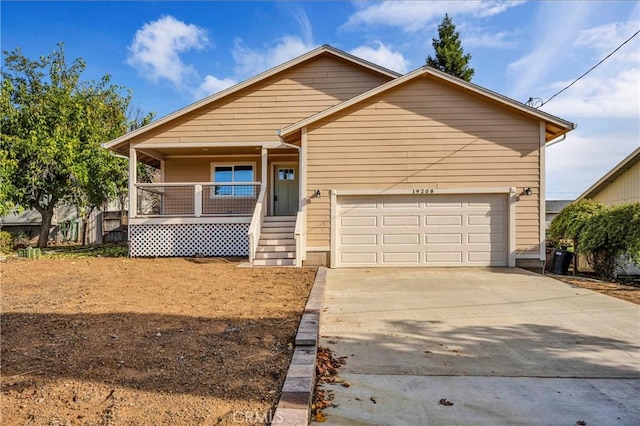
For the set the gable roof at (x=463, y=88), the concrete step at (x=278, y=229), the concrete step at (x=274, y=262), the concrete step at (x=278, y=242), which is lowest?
the concrete step at (x=274, y=262)

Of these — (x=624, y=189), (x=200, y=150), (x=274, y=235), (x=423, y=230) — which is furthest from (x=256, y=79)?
(x=624, y=189)

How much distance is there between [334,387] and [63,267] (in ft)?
28.3

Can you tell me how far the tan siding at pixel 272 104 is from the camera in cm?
1167

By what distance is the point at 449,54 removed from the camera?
23.8m

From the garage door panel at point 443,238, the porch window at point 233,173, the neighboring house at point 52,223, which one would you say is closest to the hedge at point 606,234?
the garage door panel at point 443,238

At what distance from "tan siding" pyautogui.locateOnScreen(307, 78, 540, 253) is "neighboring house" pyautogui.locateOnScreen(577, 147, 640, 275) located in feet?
29.5

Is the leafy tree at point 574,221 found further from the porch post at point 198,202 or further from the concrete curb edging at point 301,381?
the porch post at point 198,202

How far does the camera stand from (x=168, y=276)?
7.70 m

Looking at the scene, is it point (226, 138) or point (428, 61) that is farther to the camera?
point (428, 61)

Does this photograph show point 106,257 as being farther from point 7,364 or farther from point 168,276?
point 7,364

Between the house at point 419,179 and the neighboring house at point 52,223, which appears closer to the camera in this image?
the house at point 419,179

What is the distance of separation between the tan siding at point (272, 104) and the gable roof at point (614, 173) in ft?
36.4

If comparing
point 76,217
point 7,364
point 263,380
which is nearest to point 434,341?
point 263,380
